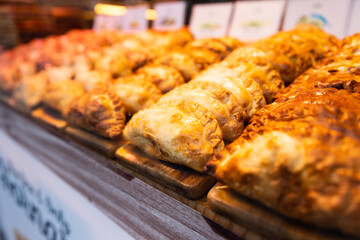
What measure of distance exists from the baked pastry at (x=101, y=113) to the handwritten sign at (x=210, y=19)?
2153 mm

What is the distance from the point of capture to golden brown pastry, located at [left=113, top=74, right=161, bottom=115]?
2.13 metres

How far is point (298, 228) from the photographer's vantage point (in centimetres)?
102

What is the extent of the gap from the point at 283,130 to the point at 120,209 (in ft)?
4.46

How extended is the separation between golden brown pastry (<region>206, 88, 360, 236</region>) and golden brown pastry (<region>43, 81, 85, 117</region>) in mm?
1789

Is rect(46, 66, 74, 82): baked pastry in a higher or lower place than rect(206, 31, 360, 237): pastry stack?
lower

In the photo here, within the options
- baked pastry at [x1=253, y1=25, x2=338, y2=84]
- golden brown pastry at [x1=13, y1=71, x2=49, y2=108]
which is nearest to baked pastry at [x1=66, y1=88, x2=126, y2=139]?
golden brown pastry at [x1=13, y1=71, x2=49, y2=108]

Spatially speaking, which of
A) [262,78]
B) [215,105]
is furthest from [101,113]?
[262,78]

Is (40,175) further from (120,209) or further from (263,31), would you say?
(263,31)

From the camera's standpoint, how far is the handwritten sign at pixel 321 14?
8.81 feet

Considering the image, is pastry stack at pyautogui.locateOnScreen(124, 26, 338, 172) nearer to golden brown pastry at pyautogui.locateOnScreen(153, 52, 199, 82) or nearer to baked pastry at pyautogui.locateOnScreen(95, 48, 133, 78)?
golden brown pastry at pyautogui.locateOnScreen(153, 52, 199, 82)

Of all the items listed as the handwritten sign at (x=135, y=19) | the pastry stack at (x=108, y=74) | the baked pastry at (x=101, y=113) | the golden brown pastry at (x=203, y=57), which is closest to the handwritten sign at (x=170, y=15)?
the handwritten sign at (x=135, y=19)

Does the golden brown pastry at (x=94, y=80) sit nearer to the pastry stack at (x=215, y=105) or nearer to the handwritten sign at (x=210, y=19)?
the pastry stack at (x=215, y=105)

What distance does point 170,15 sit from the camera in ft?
14.4

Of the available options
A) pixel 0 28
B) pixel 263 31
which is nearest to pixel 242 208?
pixel 263 31
